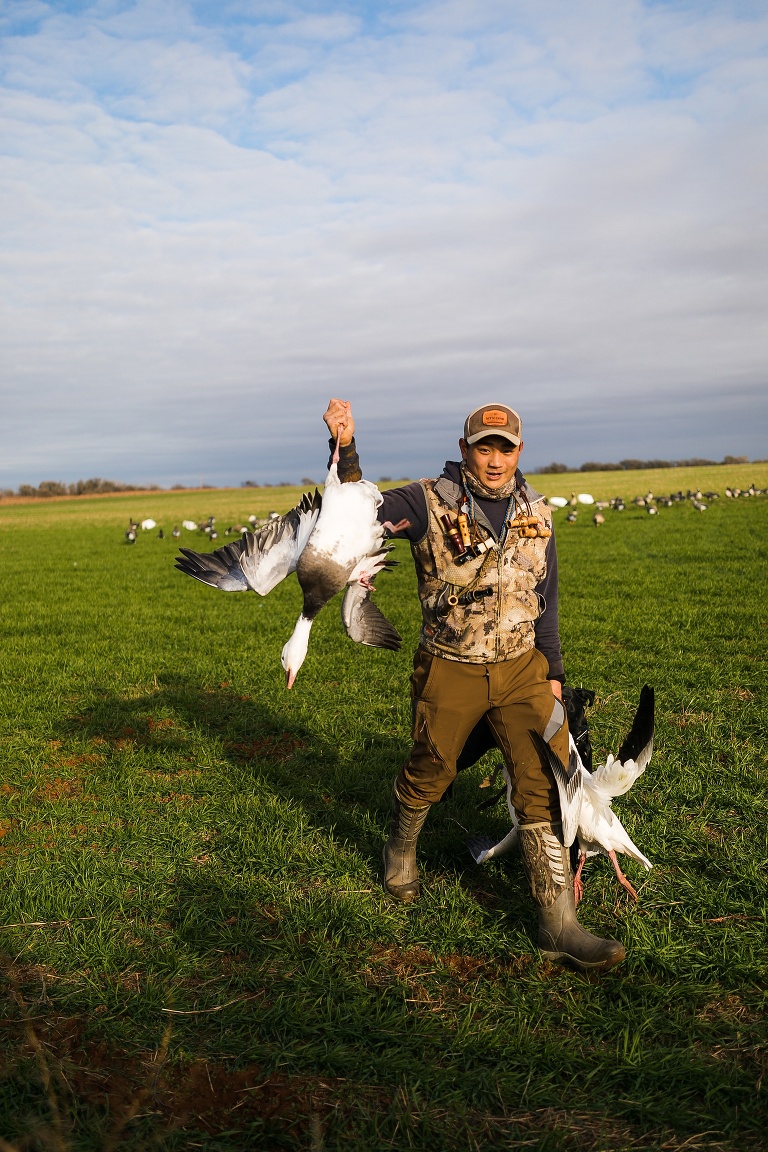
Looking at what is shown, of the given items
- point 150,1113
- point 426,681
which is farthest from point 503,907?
point 150,1113

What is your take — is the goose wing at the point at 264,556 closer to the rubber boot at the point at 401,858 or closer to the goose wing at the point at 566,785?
the rubber boot at the point at 401,858

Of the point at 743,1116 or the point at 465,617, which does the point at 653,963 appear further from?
the point at 465,617

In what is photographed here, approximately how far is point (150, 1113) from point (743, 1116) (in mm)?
2346

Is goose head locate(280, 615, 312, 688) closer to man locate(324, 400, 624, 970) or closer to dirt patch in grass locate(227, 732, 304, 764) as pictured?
man locate(324, 400, 624, 970)

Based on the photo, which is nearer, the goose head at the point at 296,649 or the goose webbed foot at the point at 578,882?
the goose webbed foot at the point at 578,882

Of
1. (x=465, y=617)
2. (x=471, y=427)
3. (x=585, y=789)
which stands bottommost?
(x=585, y=789)

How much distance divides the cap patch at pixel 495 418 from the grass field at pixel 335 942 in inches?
108

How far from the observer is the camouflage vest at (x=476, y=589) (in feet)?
13.6

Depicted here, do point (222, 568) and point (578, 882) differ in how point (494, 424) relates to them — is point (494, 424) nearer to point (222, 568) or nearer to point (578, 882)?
point (222, 568)

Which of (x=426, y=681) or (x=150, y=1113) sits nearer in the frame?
(x=150, y=1113)

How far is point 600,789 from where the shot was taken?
171 inches

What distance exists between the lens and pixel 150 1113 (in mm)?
3080

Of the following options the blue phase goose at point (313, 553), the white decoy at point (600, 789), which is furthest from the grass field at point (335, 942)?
the blue phase goose at point (313, 553)

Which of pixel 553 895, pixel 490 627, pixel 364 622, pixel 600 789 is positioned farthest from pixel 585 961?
pixel 364 622
